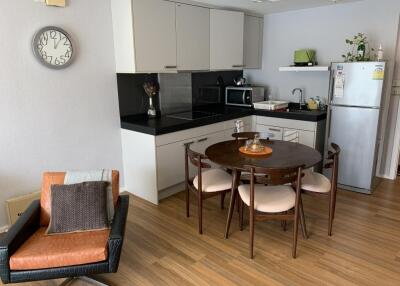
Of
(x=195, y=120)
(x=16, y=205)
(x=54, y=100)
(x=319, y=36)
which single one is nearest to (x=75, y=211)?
(x=16, y=205)

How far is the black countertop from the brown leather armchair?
4.38 feet

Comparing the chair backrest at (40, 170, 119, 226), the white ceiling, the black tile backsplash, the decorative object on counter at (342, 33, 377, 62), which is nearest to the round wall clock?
the black tile backsplash

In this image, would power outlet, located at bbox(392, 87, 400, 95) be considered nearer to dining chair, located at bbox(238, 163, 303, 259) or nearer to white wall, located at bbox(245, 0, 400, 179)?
white wall, located at bbox(245, 0, 400, 179)

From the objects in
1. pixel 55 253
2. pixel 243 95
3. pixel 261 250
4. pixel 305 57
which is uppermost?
pixel 305 57

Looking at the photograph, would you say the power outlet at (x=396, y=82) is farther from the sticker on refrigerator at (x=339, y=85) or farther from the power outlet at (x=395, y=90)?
the sticker on refrigerator at (x=339, y=85)

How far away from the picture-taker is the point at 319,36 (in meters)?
4.10

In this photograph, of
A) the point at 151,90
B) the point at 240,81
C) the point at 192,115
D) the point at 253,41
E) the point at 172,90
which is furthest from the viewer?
the point at 240,81

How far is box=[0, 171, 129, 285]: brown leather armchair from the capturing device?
1806 mm

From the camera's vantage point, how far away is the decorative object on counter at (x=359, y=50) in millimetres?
3531

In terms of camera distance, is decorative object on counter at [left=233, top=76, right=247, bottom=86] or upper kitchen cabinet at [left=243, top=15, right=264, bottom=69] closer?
upper kitchen cabinet at [left=243, top=15, right=264, bottom=69]

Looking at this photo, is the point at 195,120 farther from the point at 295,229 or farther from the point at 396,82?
the point at 396,82

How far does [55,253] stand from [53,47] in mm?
1905

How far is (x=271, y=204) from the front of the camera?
2.35m

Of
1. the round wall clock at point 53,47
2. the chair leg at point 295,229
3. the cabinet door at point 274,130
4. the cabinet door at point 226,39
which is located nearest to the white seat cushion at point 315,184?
the chair leg at point 295,229
